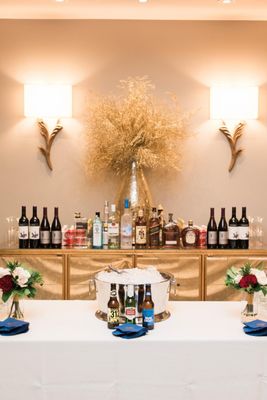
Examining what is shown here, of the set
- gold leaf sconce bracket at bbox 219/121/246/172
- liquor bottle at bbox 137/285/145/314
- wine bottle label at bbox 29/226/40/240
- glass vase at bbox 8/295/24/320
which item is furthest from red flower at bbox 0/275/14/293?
gold leaf sconce bracket at bbox 219/121/246/172

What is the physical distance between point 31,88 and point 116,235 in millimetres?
1464

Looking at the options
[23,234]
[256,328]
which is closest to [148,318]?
[256,328]

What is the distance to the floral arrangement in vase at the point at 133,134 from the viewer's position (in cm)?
392

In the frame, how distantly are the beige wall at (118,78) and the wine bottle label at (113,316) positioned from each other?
2.11 metres

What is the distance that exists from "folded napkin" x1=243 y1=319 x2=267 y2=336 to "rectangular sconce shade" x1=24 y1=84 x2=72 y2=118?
2.62 metres

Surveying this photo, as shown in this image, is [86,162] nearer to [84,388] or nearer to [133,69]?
[133,69]

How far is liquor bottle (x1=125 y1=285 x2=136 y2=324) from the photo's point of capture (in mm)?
2234

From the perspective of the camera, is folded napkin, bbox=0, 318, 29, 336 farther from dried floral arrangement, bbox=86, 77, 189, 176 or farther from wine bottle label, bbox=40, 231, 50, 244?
dried floral arrangement, bbox=86, 77, 189, 176

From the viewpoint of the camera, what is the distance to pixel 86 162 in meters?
4.16

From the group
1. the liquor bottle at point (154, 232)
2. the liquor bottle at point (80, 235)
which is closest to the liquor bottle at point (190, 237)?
the liquor bottle at point (154, 232)

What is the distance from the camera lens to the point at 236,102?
4.17m

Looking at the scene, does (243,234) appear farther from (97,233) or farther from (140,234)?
(97,233)

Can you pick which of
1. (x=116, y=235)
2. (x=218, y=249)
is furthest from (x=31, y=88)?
(x=218, y=249)

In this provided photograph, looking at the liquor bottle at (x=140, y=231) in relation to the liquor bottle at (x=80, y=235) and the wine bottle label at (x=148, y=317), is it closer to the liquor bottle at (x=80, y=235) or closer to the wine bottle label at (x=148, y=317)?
the liquor bottle at (x=80, y=235)
